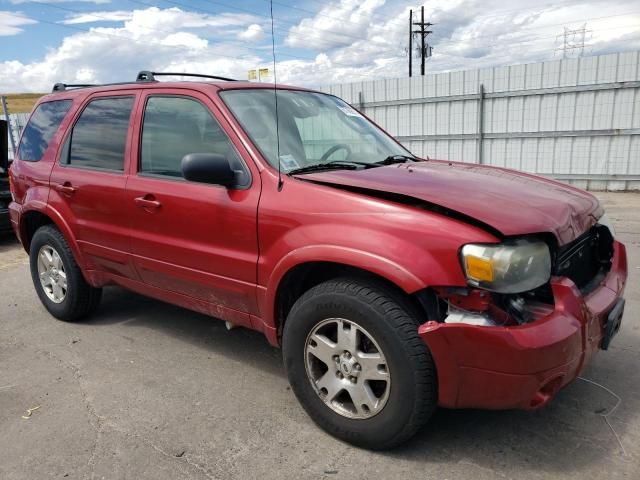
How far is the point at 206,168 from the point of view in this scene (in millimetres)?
2766

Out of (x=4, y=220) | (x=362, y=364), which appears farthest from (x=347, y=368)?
(x=4, y=220)

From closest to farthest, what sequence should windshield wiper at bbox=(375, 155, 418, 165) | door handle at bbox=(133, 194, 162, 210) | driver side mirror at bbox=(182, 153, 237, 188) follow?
1. driver side mirror at bbox=(182, 153, 237, 188)
2. door handle at bbox=(133, 194, 162, 210)
3. windshield wiper at bbox=(375, 155, 418, 165)

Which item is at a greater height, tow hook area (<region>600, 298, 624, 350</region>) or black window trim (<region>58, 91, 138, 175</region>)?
black window trim (<region>58, 91, 138, 175</region>)

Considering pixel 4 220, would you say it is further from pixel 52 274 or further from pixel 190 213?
pixel 190 213

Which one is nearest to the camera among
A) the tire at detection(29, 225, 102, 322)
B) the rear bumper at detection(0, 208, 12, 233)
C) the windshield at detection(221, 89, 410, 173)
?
the windshield at detection(221, 89, 410, 173)

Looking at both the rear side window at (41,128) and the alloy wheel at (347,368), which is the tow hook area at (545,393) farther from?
the rear side window at (41,128)

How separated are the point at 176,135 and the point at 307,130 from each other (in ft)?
2.83

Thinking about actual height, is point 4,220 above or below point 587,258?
below

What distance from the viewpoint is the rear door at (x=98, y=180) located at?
3.68 m

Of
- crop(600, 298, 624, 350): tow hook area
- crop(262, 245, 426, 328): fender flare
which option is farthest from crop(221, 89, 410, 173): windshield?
crop(600, 298, 624, 350): tow hook area

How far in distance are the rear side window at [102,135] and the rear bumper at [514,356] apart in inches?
103

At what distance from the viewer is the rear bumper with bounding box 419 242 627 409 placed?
2.17m

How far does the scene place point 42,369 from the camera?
12.0 feet

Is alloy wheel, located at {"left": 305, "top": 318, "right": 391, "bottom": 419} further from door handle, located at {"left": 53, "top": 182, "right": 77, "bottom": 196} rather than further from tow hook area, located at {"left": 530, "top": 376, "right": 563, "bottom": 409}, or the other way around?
door handle, located at {"left": 53, "top": 182, "right": 77, "bottom": 196}
